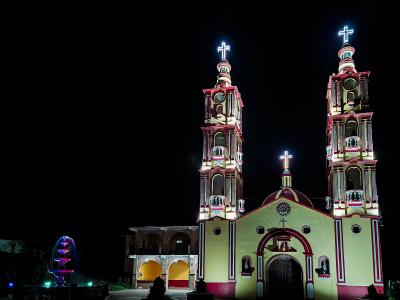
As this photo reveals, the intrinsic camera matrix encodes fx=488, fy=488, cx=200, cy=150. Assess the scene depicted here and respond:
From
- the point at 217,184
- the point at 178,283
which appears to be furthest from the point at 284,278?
the point at 178,283

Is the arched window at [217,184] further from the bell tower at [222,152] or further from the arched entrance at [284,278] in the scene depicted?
the arched entrance at [284,278]

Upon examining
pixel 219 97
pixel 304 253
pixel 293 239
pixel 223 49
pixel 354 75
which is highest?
pixel 223 49

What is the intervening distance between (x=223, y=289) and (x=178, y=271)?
13.5m

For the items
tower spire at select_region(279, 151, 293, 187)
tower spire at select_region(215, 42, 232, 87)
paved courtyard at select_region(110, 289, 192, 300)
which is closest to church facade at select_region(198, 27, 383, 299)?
tower spire at select_region(279, 151, 293, 187)

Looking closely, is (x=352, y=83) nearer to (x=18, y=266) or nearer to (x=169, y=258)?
(x=169, y=258)

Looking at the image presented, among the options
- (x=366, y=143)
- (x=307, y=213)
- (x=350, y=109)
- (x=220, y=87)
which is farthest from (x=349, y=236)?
(x=220, y=87)

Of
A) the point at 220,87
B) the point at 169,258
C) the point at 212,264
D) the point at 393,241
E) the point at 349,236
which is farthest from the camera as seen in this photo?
the point at 393,241

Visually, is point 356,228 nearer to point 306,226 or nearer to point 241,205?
point 306,226

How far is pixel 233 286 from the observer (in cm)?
3084

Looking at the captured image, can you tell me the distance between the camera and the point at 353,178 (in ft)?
104

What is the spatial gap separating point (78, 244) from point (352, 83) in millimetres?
30552

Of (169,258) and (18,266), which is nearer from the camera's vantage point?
(18,266)

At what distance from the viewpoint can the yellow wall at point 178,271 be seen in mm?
43688

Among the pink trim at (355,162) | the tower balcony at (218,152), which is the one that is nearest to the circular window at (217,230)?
the tower balcony at (218,152)
